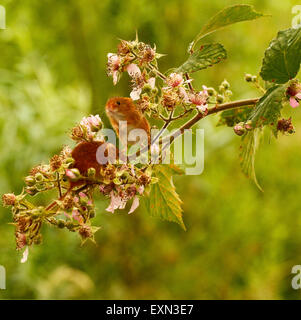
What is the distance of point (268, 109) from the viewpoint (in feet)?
1.03

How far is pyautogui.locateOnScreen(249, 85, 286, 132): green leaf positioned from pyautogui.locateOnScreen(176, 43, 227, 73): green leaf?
0.16ft

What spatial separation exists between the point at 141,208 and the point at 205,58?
129 cm

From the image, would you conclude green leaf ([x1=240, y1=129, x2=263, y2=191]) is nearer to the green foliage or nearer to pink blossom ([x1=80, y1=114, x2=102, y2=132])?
the green foliage

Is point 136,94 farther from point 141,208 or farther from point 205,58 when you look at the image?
point 141,208

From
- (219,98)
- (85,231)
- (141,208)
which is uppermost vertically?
(141,208)

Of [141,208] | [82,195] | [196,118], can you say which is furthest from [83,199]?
[141,208]

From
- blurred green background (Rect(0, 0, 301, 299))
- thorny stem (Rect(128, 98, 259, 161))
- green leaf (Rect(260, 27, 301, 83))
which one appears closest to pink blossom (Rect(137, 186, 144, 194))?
thorny stem (Rect(128, 98, 259, 161))

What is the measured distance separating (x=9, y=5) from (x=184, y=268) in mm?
1108

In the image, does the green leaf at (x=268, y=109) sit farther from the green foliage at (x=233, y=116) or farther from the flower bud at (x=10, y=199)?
the flower bud at (x=10, y=199)

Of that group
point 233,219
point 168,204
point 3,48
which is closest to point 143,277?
point 233,219

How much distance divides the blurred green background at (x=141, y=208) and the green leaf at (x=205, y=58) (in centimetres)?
92

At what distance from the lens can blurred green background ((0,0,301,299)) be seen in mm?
1310

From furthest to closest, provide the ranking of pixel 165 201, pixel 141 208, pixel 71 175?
pixel 141 208
pixel 165 201
pixel 71 175

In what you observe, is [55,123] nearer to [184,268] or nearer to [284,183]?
[184,268]
